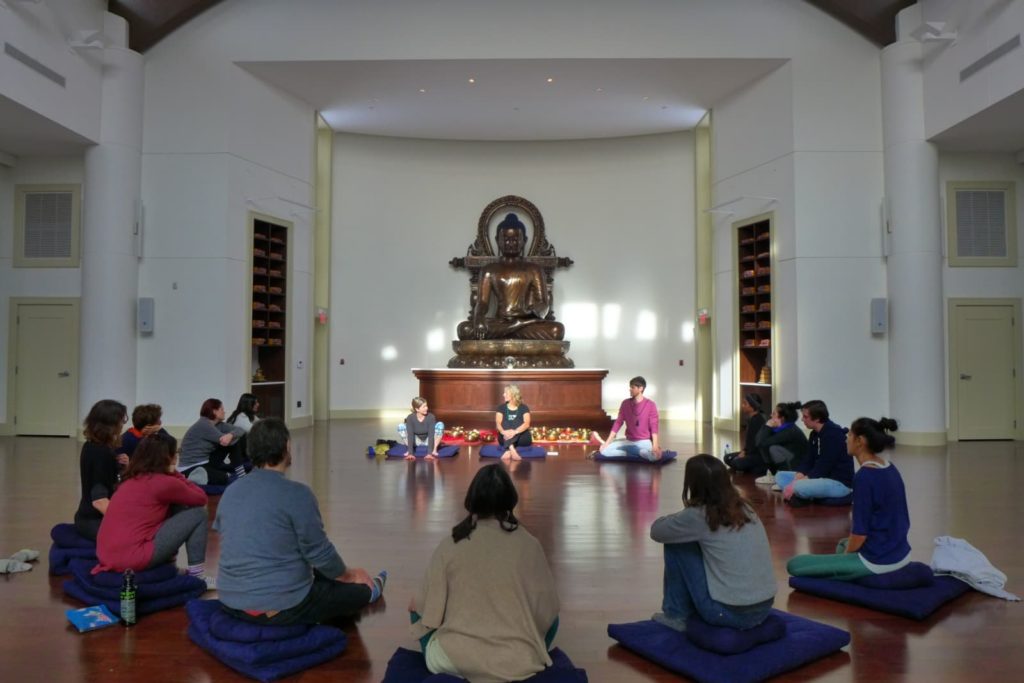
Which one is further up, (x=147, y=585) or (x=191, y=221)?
(x=191, y=221)

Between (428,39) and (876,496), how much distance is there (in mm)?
8329

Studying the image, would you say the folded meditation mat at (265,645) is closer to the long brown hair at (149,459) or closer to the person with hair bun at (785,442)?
the long brown hair at (149,459)

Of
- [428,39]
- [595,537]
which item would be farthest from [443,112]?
[595,537]

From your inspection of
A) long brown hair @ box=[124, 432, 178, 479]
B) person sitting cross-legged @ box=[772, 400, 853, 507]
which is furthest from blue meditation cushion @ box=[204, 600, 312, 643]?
person sitting cross-legged @ box=[772, 400, 853, 507]

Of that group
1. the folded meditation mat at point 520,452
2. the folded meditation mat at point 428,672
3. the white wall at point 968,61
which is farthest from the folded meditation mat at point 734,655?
the white wall at point 968,61

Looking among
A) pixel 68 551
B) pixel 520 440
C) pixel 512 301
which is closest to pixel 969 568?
pixel 68 551

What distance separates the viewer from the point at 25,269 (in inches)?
409

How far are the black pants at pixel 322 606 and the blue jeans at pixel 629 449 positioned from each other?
4.75m

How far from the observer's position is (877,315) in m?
9.52

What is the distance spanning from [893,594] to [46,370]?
1040cm

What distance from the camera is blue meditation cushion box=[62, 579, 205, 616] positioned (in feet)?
10.2

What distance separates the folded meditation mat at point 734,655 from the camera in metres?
2.49

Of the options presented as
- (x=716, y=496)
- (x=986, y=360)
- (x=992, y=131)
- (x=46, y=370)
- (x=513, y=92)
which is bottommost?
(x=716, y=496)

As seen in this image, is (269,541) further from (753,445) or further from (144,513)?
(753,445)
